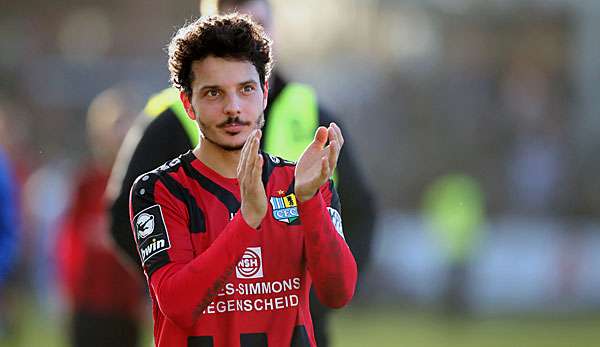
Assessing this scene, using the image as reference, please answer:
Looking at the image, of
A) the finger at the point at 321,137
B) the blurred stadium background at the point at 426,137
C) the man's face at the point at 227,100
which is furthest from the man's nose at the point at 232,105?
the blurred stadium background at the point at 426,137

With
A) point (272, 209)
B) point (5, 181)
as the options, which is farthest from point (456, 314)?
point (272, 209)

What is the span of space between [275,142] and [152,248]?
1.23 m

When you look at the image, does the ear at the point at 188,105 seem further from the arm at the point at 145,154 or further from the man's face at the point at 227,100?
the arm at the point at 145,154

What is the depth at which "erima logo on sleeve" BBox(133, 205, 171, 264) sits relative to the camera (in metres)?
3.44

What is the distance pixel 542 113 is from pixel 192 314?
1663 cm

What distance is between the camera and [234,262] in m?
3.28

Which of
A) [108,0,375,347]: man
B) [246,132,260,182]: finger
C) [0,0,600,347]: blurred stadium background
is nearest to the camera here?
[246,132,260,182]: finger

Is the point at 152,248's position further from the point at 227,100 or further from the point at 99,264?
the point at 99,264

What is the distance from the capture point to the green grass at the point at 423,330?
41.1 feet

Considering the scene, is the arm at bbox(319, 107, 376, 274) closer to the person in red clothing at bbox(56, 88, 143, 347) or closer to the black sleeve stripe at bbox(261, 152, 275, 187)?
the black sleeve stripe at bbox(261, 152, 275, 187)

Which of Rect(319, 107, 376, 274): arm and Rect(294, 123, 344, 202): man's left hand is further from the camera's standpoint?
Rect(319, 107, 376, 274): arm

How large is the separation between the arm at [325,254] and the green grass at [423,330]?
24.6 ft

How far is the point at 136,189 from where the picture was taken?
11.6 ft

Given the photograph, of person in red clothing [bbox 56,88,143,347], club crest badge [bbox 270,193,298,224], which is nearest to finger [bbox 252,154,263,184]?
club crest badge [bbox 270,193,298,224]
